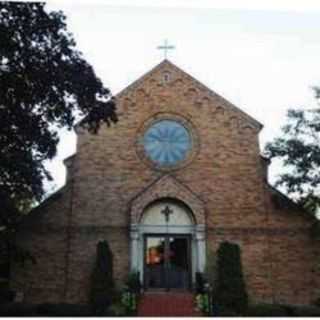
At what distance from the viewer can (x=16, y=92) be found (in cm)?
1018

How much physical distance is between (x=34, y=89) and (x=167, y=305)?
6.23 meters

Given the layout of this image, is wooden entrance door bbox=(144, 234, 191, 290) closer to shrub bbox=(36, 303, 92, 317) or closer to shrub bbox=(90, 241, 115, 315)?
shrub bbox=(90, 241, 115, 315)

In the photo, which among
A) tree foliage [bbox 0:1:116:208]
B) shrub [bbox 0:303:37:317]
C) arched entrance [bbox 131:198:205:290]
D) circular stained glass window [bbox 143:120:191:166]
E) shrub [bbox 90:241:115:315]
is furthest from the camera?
circular stained glass window [bbox 143:120:191:166]

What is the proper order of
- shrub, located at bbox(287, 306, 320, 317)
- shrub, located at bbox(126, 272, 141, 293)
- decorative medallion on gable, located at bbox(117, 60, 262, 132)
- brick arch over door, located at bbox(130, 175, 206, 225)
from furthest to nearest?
decorative medallion on gable, located at bbox(117, 60, 262, 132), brick arch over door, located at bbox(130, 175, 206, 225), shrub, located at bbox(126, 272, 141, 293), shrub, located at bbox(287, 306, 320, 317)

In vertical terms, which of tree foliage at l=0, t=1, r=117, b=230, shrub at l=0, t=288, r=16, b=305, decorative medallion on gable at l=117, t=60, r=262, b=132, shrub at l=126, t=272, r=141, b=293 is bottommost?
shrub at l=0, t=288, r=16, b=305

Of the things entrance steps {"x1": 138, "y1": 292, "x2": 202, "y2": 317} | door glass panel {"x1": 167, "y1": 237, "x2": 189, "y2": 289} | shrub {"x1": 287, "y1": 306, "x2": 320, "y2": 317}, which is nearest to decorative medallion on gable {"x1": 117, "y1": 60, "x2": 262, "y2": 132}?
door glass panel {"x1": 167, "y1": 237, "x2": 189, "y2": 289}

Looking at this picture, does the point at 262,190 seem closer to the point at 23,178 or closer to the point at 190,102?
the point at 190,102

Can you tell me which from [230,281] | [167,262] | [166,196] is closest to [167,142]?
[166,196]

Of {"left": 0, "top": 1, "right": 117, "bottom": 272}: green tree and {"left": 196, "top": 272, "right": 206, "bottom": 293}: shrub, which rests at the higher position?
{"left": 0, "top": 1, "right": 117, "bottom": 272}: green tree

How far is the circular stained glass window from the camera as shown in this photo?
1619 cm

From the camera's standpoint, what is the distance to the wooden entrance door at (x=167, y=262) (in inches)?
602

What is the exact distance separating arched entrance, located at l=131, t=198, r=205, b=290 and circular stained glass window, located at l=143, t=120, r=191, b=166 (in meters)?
1.16

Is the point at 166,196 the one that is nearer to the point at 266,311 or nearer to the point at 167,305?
the point at 167,305

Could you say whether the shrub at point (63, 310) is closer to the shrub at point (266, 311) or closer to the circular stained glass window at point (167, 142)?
the shrub at point (266, 311)
